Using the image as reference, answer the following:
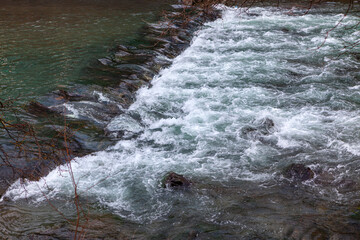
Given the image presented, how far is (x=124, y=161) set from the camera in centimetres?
636

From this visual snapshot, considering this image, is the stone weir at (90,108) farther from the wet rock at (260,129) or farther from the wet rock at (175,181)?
the wet rock at (260,129)

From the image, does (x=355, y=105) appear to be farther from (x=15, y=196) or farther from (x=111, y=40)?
(x=111, y=40)

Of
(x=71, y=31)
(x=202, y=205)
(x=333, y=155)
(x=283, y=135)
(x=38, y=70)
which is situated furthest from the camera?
(x=71, y=31)

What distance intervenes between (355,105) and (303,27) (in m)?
8.12

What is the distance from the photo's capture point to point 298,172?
5.65 m

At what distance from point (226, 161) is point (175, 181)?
43.8 inches

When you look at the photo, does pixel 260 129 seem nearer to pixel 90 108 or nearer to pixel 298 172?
pixel 298 172

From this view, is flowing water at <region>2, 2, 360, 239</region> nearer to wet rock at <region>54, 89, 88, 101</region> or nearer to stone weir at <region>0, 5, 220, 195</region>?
stone weir at <region>0, 5, 220, 195</region>

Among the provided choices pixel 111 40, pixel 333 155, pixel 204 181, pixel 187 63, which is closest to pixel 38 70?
A: pixel 111 40

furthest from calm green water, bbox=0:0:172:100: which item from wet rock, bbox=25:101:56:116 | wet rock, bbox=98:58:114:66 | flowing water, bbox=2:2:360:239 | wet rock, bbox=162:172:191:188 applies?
wet rock, bbox=162:172:191:188

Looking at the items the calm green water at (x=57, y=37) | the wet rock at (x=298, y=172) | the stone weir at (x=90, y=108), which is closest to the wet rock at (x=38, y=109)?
the stone weir at (x=90, y=108)

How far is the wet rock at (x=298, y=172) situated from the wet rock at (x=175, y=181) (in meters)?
1.53

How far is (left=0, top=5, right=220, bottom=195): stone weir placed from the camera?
5875 mm

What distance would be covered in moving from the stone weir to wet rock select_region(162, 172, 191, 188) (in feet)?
4.81
